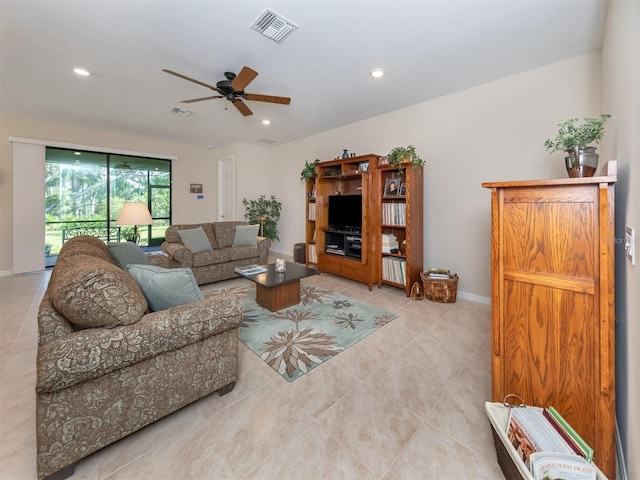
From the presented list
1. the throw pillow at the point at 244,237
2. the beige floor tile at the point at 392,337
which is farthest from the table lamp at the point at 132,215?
the beige floor tile at the point at 392,337

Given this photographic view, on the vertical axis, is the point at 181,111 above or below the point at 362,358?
above

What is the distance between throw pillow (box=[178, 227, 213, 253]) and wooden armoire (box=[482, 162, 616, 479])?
372 centimetres

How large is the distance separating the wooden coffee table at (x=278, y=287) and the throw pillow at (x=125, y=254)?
1.03 metres

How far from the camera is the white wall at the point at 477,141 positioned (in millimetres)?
2716

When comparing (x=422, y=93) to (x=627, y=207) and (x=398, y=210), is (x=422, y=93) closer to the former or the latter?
(x=398, y=210)

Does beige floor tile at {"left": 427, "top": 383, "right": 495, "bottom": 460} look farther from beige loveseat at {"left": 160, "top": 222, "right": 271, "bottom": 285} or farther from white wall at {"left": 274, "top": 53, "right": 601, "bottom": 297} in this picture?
beige loveseat at {"left": 160, "top": 222, "right": 271, "bottom": 285}

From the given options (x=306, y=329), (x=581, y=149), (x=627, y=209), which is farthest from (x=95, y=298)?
(x=581, y=149)

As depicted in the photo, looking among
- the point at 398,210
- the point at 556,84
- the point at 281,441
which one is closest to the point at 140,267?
the point at 281,441

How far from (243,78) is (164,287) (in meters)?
2.08

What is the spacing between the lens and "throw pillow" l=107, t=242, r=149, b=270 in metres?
2.46

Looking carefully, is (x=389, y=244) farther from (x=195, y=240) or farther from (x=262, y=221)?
(x=262, y=221)

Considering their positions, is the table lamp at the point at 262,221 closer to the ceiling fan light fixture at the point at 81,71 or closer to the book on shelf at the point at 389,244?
the book on shelf at the point at 389,244

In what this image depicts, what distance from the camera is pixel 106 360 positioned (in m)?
1.19

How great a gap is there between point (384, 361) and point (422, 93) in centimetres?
324
